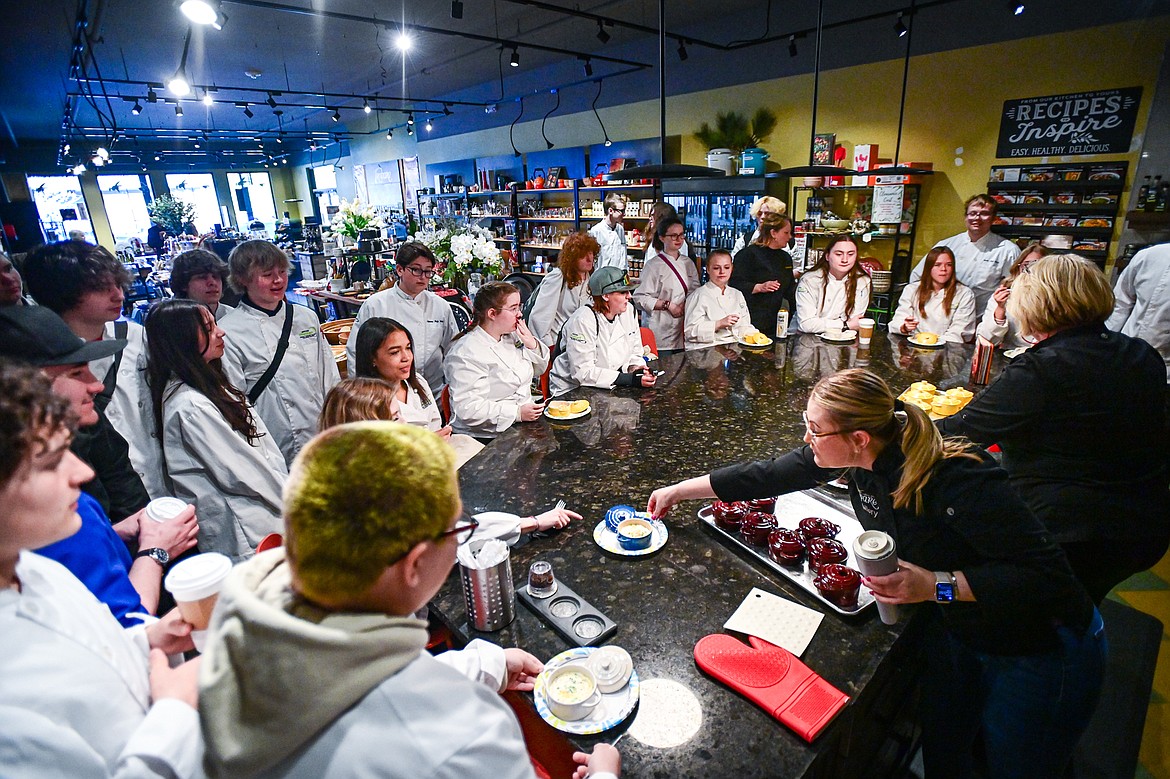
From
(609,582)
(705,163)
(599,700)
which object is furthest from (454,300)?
(599,700)

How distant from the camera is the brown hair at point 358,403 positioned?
2.02 metres

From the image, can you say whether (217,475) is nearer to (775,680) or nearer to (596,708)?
(596,708)

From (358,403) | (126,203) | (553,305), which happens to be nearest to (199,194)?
(126,203)

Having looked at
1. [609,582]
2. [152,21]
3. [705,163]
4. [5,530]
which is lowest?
[609,582]

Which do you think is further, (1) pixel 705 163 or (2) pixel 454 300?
(1) pixel 705 163

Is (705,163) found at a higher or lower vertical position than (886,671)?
higher

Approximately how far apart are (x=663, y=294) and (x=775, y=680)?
3.95 m

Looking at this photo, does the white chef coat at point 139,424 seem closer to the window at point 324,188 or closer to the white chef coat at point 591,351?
the white chef coat at point 591,351

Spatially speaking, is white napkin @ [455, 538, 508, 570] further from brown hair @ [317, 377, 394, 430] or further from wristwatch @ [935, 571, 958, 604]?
wristwatch @ [935, 571, 958, 604]

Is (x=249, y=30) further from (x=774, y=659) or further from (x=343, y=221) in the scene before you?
(x=774, y=659)

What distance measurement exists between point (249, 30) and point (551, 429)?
279 inches

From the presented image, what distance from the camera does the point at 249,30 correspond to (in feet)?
21.7

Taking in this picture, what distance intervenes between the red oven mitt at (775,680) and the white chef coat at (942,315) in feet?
11.1

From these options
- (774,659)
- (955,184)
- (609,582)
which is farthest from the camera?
(955,184)
